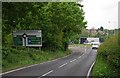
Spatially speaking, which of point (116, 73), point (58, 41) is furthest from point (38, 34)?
point (116, 73)

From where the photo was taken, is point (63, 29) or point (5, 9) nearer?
point (5, 9)

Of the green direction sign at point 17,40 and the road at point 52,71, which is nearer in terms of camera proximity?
the road at point 52,71

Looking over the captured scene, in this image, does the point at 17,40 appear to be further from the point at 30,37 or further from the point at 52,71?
the point at 52,71

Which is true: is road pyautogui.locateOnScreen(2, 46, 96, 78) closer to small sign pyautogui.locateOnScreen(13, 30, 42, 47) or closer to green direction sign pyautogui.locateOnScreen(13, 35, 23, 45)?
small sign pyautogui.locateOnScreen(13, 30, 42, 47)

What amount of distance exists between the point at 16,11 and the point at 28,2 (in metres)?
1.39

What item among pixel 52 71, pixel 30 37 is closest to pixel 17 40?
pixel 30 37

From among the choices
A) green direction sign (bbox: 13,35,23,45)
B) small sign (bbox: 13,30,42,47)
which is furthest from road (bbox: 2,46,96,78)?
green direction sign (bbox: 13,35,23,45)

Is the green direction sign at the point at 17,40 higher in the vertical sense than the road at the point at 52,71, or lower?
higher

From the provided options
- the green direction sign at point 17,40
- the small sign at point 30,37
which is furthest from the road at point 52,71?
the green direction sign at point 17,40

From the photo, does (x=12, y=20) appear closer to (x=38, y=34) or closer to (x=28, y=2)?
(x=28, y=2)

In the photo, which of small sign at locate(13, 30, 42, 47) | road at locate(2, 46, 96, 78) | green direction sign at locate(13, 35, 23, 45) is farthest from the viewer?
green direction sign at locate(13, 35, 23, 45)

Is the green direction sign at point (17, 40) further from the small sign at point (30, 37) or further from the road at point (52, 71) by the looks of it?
the road at point (52, 71)

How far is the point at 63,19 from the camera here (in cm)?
5769

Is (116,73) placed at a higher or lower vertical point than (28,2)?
lower
